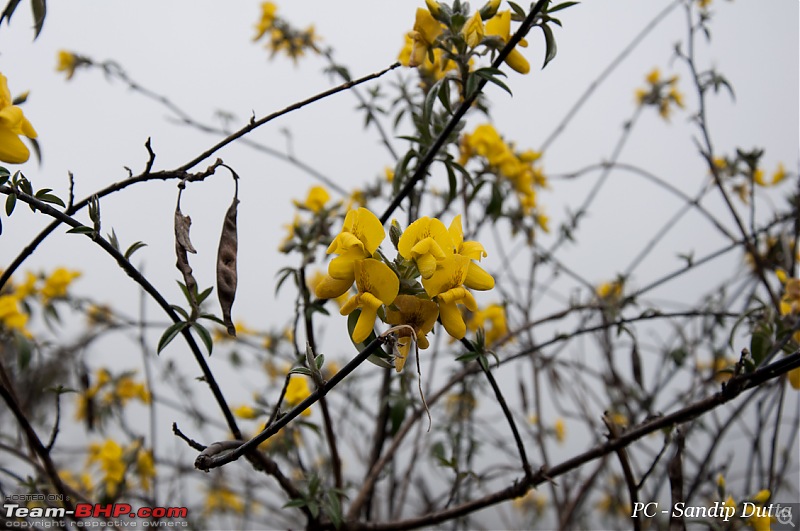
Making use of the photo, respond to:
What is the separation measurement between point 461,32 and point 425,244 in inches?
15.4

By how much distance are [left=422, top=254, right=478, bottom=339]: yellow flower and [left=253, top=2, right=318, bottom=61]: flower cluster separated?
1.37 metres

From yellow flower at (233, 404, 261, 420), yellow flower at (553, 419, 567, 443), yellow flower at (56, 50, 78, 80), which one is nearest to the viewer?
yellow flower at (233, 404, 261, 420)

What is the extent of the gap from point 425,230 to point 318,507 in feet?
1.62

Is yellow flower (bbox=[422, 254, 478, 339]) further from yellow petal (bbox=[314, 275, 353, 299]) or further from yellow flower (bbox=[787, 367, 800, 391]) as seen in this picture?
yellow flower (bbox=[787, 367, 800, 391])

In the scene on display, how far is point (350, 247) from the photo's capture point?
48 centimetres

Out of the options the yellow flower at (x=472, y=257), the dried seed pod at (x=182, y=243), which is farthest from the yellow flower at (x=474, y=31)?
the dried seed pod at (x=182, y=243)

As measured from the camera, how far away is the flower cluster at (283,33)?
1.66 meters

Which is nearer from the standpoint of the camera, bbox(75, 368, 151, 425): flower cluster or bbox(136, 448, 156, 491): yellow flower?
bbox(136, 448, 156, 491): yellow flower

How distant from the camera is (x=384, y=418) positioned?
1.09 meters

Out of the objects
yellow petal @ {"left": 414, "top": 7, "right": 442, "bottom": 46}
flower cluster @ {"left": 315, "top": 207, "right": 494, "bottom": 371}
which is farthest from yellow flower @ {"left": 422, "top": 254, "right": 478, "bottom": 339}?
yellow petal @ {"left": 414, "top": 7, "right": 442, "bottom": 46}

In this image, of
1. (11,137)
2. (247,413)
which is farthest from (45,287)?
(11,137)

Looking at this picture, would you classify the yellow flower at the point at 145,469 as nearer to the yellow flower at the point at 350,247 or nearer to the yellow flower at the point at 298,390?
the yellow flower at the point at 298,390

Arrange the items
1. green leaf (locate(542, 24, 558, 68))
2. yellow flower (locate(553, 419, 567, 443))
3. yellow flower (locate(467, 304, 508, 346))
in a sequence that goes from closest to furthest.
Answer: green leaf (locate(542, 24, 558, 68)) < yellow flower (locate(467, 304, 508, 346)) < yellow flower (locate(553, 419, 567, 443))

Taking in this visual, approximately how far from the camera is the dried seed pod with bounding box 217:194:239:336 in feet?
1.63
